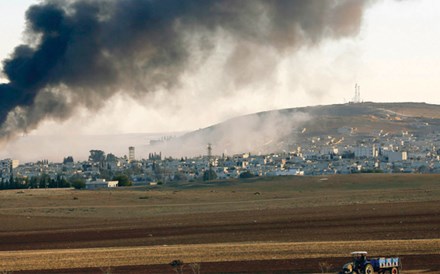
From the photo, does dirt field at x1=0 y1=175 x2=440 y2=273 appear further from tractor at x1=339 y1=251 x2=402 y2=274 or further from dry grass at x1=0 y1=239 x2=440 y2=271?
tractor at x1=339 y1=251 x2=402 y2=274

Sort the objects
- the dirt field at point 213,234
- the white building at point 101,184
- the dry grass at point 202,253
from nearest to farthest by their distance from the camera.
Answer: the dirt field at point 213,234 < the dry grass at point 202,253 < the white building at point 101,184

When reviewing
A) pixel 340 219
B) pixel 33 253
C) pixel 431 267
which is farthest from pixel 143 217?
pixel 431 267

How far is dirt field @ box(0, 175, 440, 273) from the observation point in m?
47.0

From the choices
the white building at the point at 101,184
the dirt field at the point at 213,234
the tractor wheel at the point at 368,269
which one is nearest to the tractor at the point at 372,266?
the tractor wheel at the point at 368,269

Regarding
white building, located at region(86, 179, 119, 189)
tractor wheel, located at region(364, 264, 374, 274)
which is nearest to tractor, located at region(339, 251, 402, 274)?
tractor wheel, located at region(364, 264, 374, 274)

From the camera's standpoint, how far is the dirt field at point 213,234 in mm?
46969

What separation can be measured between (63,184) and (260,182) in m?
35.5

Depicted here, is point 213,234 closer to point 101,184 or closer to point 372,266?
point 372,266

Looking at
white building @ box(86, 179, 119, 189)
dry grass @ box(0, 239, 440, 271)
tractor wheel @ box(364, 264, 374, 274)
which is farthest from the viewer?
white building @ box(86, 179, 119, 189)

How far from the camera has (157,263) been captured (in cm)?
4784

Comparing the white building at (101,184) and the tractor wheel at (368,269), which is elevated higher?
the white building at (101,184)

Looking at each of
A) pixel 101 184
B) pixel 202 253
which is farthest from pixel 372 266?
pixel 101 184

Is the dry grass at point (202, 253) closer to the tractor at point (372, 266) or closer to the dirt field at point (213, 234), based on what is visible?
the dirt field at point (213, 234)

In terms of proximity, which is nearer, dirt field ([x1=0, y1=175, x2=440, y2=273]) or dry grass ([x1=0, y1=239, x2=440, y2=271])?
dirt field ([x1=0, y1=175, x2=440, y2=273])
